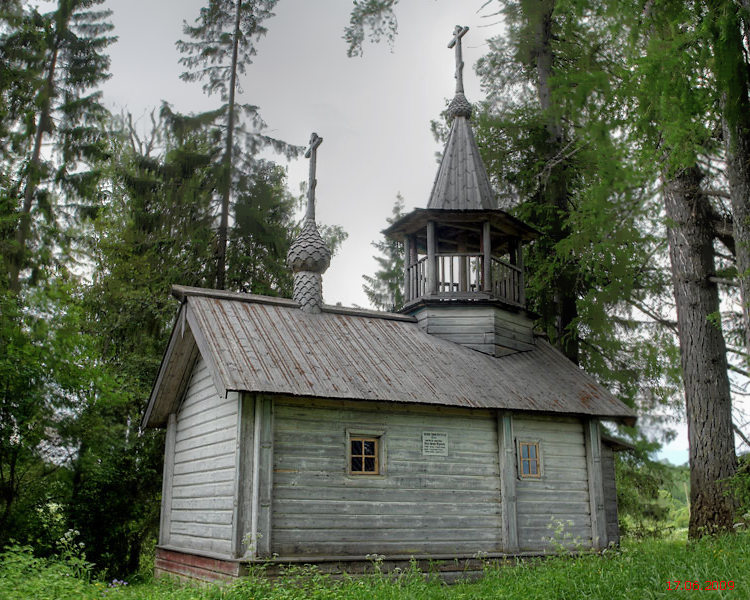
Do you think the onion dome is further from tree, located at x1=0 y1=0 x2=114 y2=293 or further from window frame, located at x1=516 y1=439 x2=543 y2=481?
tree, located at x1=0 y1=0 x2=114 y2=293

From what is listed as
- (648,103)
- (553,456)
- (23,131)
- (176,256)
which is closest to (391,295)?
(176,256)

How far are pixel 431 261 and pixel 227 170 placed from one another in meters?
7.82

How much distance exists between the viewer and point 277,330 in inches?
482

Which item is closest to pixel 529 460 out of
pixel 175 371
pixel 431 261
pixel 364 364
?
pixel 364 364

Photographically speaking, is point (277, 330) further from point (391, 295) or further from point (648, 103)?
point (391, 295)

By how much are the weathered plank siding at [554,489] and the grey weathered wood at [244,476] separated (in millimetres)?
4732

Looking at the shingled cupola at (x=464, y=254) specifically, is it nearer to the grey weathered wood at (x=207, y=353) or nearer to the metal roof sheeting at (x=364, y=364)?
the metal roof sheeting at (x=364, y=364)

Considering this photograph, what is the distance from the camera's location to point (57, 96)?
65.2 feet

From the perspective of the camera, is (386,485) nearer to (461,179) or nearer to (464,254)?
(464,254)

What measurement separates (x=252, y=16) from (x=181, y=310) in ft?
38.9

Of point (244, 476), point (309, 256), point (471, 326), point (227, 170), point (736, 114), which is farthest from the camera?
point (227, 170)

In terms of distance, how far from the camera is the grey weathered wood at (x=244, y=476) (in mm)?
9766

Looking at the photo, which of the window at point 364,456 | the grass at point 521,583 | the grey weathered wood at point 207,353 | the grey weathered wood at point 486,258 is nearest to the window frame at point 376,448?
the window at point 364,456
